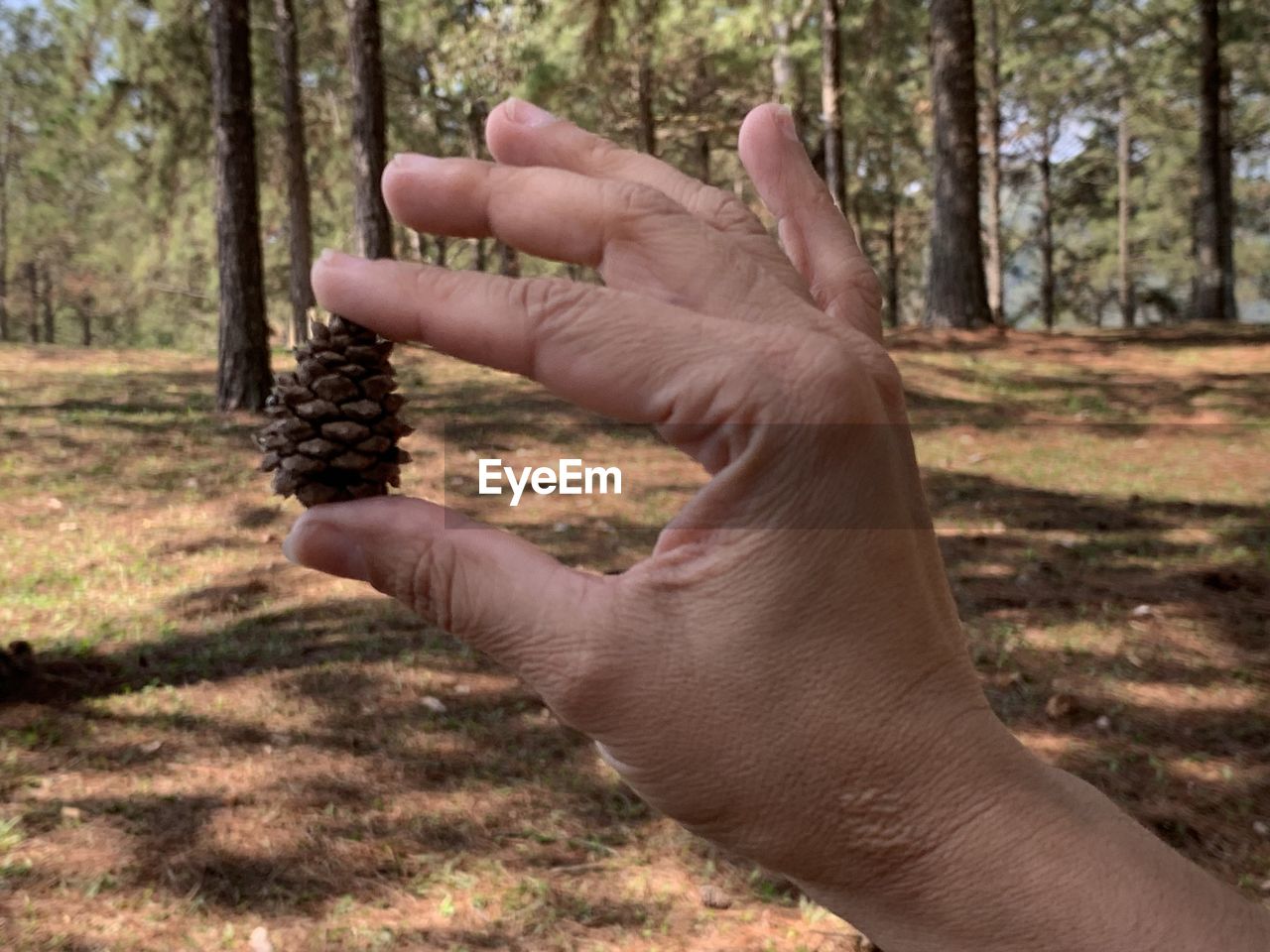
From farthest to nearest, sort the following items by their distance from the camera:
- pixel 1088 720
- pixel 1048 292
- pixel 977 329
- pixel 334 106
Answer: pixel 1048 292
pixel 334 106
pixel 977 329
pixel 1088 720

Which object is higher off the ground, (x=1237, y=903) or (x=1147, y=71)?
(x=1147, y=71)

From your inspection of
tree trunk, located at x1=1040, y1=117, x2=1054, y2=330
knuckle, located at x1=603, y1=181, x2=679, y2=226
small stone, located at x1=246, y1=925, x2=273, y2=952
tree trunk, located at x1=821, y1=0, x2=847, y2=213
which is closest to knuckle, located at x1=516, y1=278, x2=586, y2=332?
knuckle, located at x1=603, y1=181, x2=679, y2=226

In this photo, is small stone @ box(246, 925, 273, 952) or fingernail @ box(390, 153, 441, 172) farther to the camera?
small stone @ box(246, 925, 273, 952)

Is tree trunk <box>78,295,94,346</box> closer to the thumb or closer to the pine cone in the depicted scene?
the pine cone

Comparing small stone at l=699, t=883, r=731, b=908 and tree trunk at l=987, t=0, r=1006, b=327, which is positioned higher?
tree trunk at l=987, t=0, r=1006, b=327

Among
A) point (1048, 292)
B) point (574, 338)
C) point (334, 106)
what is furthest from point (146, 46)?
point (1048, 292)

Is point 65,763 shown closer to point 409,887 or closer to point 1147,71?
point 409,887

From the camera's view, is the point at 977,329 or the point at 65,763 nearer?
the point at 65,763
